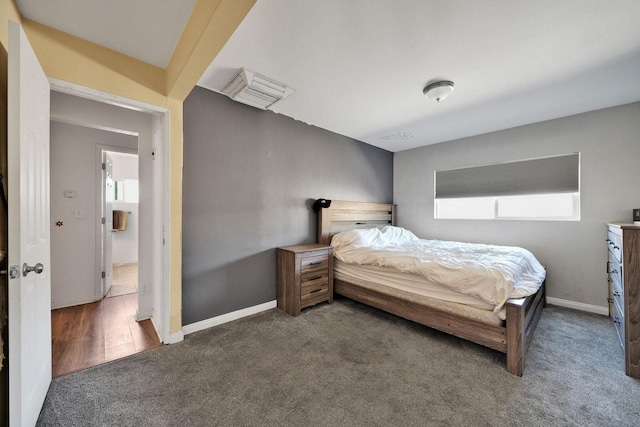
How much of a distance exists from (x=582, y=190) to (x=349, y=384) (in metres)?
3.58

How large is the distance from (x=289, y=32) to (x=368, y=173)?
2.84m

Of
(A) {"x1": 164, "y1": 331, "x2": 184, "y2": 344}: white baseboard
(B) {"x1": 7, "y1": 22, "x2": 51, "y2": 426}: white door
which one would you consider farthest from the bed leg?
(B) {"x1": 7, "y1": 22, "x2": 51, "y2": 426}: white door

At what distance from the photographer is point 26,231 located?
45.9 inches

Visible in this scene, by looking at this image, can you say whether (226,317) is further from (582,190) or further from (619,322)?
(582,190)

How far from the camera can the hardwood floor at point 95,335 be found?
190 cm

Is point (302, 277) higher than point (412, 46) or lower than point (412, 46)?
lower

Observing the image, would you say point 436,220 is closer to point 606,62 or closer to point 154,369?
point 606,62

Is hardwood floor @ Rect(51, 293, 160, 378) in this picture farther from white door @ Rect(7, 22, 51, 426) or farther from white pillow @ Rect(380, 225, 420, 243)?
white pillow @ Rect(380, 225, 420, 243)

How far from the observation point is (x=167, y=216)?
2133 millimetres

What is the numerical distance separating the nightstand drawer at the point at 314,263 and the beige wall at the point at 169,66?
1227 millimetres

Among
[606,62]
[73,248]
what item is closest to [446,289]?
[606,62]

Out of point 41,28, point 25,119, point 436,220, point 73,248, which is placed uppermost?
point 41,28

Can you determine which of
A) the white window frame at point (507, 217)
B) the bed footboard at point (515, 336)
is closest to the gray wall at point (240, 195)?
the white window frame at point (507, 217)

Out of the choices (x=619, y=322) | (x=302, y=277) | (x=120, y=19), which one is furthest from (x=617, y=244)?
(x=120, y=19)
